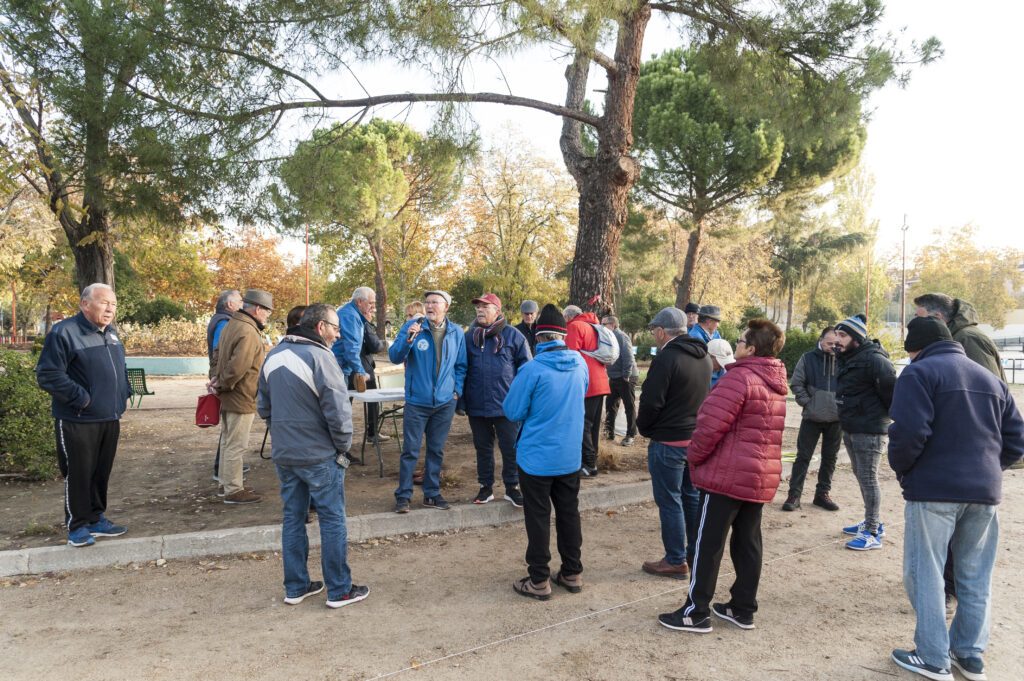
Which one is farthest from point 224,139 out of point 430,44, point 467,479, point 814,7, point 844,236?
point 844,236

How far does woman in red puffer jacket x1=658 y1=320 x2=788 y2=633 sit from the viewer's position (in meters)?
3.65

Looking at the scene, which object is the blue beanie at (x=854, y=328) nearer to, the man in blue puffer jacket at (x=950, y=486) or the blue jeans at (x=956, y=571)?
the man in blue puffer jacket at (x=950, y=486)

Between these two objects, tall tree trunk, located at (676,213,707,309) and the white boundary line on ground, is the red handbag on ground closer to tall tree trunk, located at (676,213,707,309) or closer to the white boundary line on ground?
the white boundary line on ground

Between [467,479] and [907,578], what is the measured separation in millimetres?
4267

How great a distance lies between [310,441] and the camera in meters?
3.85

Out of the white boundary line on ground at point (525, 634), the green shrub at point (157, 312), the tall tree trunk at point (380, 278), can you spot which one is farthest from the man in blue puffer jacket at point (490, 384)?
the tall tree trunk at point (380, 278)

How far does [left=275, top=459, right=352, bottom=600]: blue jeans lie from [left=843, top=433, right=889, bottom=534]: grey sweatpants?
4.18 metres

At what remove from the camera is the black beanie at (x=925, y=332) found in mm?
3410

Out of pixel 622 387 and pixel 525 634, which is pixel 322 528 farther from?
pixel 622 387

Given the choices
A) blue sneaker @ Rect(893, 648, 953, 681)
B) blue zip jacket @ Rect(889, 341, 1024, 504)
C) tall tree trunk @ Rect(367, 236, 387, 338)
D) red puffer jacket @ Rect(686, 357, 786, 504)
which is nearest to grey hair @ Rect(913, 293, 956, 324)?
blue zip jacket @ Rect(889, 341, 1024, 504)

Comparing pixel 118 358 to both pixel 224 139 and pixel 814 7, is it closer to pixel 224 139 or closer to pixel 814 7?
pixel 224 139

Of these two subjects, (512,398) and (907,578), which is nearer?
(907,578)

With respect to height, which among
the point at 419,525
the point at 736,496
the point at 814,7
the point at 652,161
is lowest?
the point at 419,525

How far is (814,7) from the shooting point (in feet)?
27.8
